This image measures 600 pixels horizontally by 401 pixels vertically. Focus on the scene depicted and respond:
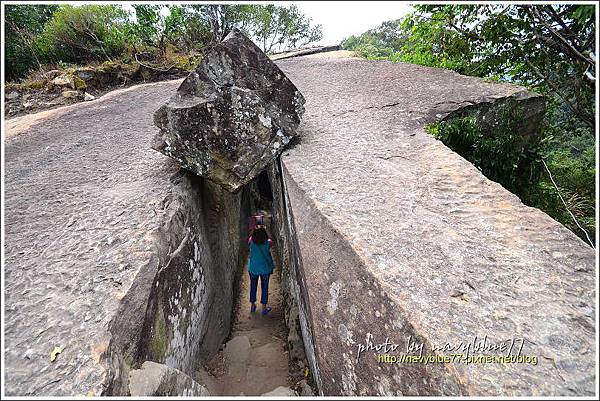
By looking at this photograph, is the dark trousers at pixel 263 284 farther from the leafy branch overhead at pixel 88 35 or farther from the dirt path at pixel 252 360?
the leafy branch overhead at pixel 88 35

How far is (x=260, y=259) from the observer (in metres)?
4.26

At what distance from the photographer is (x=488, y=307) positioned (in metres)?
1.66

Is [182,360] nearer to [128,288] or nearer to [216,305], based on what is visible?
[128,288]

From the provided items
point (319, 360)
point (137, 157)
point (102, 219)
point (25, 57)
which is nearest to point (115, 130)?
point (137, 157)

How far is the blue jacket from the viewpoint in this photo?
4203 millimetres

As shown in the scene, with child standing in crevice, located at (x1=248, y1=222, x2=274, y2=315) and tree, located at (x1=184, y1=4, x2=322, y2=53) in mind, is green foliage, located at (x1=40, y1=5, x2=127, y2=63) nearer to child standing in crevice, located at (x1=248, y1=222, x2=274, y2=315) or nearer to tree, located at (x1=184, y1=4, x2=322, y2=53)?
tree, located at (x1=184, y1=4, x2=322, y2=53)

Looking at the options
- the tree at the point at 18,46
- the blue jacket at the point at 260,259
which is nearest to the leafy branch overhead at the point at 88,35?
the tree at the point at 18,46

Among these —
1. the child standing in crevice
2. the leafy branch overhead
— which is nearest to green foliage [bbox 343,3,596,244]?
the child standing in crevice

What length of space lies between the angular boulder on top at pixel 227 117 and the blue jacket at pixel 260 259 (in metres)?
1.19

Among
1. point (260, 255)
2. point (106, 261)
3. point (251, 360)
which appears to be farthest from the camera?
point (260, 255)

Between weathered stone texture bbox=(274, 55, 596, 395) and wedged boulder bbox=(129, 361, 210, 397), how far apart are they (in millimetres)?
831

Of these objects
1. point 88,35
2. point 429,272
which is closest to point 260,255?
point 429,272

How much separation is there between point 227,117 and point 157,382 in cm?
218

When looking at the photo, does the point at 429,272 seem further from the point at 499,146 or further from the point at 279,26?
the point at 279,26
